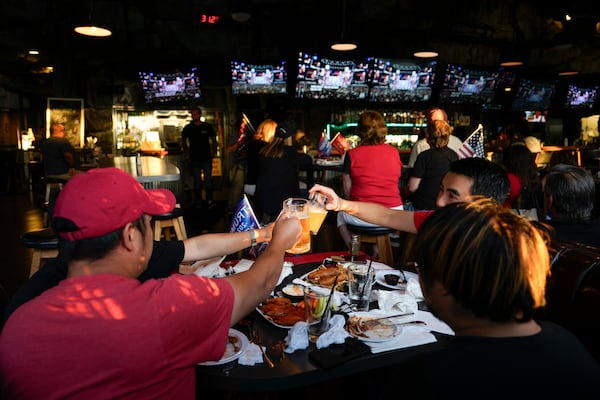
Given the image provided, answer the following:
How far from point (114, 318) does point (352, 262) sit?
60.8 inches

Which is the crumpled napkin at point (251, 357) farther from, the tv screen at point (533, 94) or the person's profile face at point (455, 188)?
the tv screen at point (533, 94)

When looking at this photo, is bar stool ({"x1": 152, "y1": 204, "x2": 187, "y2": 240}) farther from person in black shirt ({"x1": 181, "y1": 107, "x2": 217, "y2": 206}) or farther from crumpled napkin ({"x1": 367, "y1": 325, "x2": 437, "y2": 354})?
person in black shirt ({"x1": 181, "y1": 107, "x2": 217, "y2": 206})

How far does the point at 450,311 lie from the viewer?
1.13m

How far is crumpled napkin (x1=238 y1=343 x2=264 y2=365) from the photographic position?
4.91 feet

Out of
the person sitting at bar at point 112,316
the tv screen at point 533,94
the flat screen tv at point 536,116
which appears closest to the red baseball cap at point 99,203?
the person sitting at bar at point 112,316

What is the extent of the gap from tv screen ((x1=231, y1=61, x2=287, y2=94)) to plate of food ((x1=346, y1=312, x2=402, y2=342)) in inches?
311

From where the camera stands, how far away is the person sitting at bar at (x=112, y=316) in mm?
1104

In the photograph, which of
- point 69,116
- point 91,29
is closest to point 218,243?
point 91,29

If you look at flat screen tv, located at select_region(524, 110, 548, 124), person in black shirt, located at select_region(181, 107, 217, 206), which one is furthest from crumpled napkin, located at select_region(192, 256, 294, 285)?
flat screen tv, located at select_region(524, 110, 548, 124)

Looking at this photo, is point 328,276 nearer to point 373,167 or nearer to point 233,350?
point 233,350

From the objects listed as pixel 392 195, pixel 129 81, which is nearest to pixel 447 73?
pixel 392 195

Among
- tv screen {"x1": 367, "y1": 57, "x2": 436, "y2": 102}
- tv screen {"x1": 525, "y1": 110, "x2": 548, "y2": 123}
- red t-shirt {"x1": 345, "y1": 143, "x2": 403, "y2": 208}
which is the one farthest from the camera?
tv screen {"x1": 525, "y1": 110, "x2": 548, "y2": 123}

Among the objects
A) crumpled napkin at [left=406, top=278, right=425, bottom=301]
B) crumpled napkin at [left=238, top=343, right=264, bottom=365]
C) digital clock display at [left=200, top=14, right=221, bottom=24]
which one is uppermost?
digital clock display at [left=200, top=14, right=221, bottom=24]

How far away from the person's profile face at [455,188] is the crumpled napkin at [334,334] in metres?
1.14
